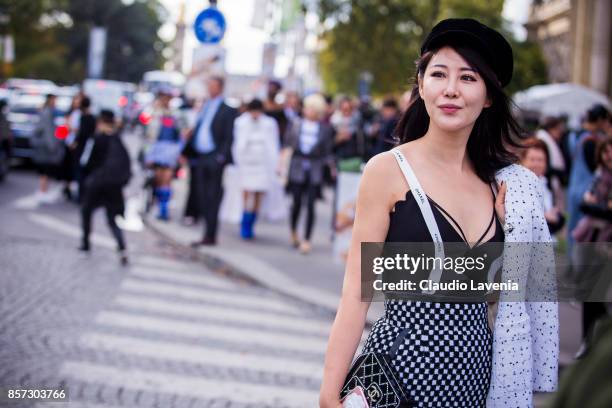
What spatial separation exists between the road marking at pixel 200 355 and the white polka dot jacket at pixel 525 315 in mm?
4440

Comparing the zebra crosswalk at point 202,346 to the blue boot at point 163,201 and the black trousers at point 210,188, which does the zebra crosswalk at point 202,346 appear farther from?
the blue boot at point 163,201

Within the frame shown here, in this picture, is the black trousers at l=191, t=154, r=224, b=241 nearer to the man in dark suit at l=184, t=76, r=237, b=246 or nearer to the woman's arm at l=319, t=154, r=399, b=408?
the man in dark suit at l=184, t=76, r=237, b=246

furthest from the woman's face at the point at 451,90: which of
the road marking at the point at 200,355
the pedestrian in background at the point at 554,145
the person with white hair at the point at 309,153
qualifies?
the person with white hair at the point at 309,153

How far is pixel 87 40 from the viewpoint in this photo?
84625 mm

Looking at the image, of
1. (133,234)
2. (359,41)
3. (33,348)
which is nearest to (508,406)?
(33,348)

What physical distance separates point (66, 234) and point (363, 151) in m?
4.62

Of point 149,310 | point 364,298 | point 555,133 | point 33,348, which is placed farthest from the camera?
point 555,133

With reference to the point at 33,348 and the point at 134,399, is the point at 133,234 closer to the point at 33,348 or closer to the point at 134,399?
the point at 33,348

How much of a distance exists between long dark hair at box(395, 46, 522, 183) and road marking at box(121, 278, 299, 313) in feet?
22.9

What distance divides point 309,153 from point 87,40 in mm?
74148

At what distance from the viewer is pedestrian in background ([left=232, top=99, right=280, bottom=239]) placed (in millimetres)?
14609

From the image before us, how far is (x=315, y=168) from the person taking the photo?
45.1 ft

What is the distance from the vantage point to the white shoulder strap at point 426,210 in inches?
99.4

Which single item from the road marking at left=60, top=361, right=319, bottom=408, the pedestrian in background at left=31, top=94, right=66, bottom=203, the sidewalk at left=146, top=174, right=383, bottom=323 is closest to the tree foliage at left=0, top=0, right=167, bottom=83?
the pedestrian in background at left=31, top=94, right=66, bottom=203
